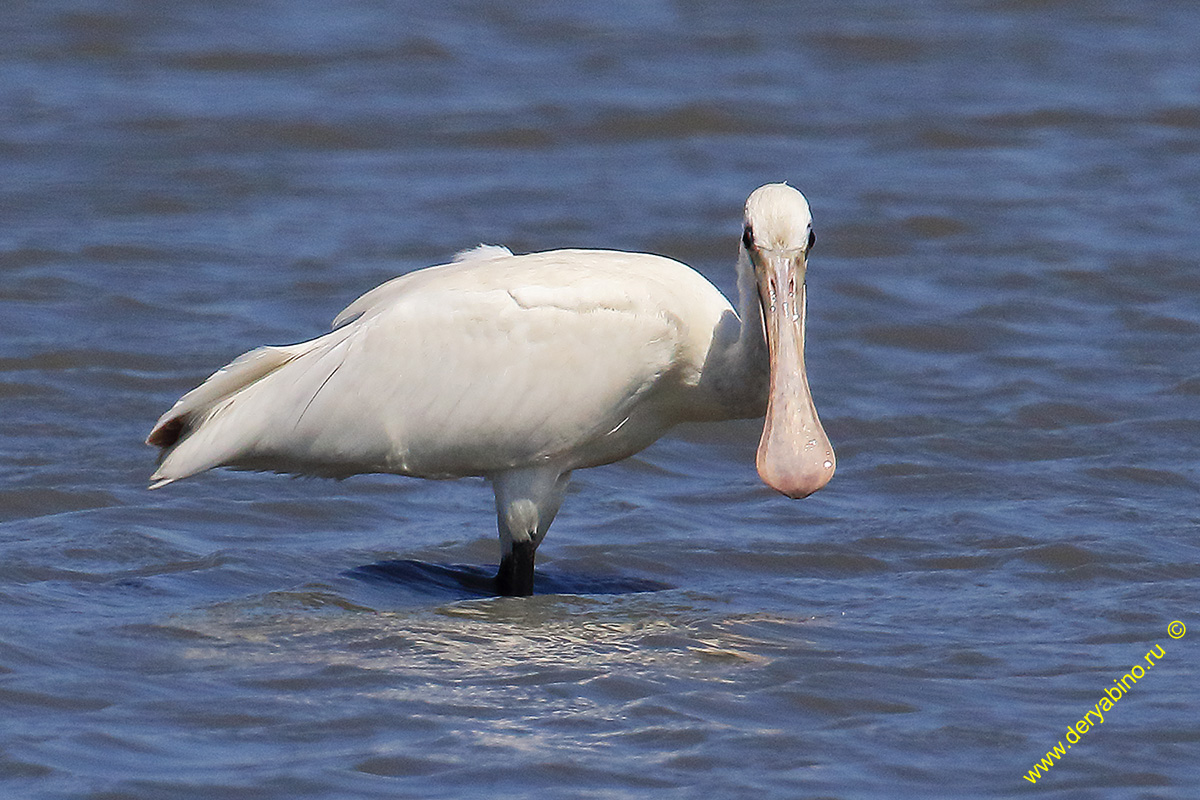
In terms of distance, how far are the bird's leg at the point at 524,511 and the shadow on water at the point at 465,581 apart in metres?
0.31

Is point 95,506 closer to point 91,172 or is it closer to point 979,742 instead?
point 979,742

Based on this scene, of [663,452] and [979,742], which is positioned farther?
[663,452]

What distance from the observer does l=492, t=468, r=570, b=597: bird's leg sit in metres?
9.26

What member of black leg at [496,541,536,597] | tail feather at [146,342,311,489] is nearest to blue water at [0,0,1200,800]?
black leg at [496,541,536,597]

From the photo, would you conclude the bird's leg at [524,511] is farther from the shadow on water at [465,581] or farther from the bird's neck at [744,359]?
the bird's neck at [744,359]

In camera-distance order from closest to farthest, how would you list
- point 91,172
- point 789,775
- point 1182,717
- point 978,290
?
point 789,775
point 1182,717
point 978,290
point 91,172

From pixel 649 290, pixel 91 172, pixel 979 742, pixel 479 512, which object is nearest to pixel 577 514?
pixel 479 512

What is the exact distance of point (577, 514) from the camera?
36.3 ft

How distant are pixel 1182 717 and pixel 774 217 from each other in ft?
8.49

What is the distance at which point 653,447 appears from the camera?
40.0 ft

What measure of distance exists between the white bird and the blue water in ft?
1.98

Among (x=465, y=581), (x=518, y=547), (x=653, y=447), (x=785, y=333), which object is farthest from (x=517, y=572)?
(x=653, y=447)

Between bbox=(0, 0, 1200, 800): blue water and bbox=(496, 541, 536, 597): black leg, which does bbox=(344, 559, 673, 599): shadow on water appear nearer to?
bbox=(0, 0, 1200, 800): blue water

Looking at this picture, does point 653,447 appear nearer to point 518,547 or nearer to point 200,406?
point 518,547
